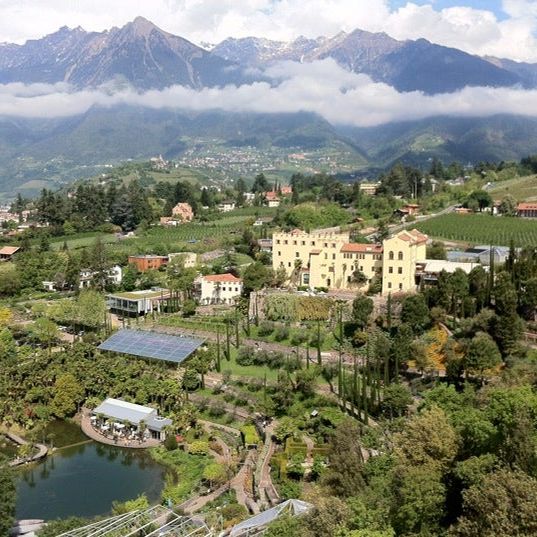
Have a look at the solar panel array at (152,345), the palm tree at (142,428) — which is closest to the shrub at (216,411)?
the palm tree at (142,428)

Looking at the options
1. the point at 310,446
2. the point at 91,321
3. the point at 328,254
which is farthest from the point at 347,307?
the point at 91,321

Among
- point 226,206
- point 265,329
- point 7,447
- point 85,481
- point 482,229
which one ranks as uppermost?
point 482,229

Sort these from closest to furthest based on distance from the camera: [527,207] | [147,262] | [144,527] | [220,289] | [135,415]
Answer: [144,527] < [135,415] < [220,289] < [147,262] < [527,207]

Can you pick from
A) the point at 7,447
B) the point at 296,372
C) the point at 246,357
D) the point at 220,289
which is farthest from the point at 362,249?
the point at 7,447

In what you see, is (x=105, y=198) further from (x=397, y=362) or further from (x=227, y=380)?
(x=397, y=362)

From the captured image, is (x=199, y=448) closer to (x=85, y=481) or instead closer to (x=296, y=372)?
(x=85, y=481)

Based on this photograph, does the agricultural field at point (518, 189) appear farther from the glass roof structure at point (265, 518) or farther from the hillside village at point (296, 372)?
the glass roof structure at point (265, 518)
